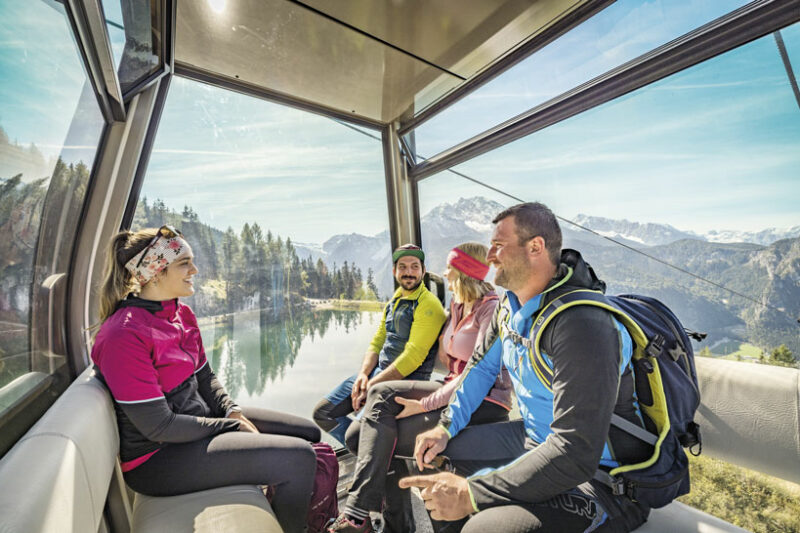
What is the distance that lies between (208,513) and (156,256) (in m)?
0.99

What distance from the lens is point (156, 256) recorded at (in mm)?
1502

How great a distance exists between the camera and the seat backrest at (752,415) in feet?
4.00

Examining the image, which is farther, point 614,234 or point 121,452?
point 614,234

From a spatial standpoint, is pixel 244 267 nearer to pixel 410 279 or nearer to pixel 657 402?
pixel 410 279

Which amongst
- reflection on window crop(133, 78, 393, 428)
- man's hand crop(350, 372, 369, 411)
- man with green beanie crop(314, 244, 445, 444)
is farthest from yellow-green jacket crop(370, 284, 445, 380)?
reflection on window crop(133, 78, 393, 428)

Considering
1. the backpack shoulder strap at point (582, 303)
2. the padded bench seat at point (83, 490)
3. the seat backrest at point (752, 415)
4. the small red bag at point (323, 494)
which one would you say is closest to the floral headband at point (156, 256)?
the padded bench seat at point (83, 490)

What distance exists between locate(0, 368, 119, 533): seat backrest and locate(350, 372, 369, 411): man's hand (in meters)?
1.28

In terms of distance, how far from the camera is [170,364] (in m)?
1.43

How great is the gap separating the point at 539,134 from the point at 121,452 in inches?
104

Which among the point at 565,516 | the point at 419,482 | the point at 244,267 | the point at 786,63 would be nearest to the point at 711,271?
the point at 786,63

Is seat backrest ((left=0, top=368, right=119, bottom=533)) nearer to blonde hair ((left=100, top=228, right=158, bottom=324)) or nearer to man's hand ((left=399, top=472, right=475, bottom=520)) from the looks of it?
blonde hair ((left=100, top=228, right=158, bottom=324))

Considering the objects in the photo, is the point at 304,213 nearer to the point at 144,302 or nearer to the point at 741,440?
the point at 144,302

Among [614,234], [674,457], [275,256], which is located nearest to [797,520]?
[674,457]

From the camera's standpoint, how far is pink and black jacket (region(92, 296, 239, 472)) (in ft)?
4.09
